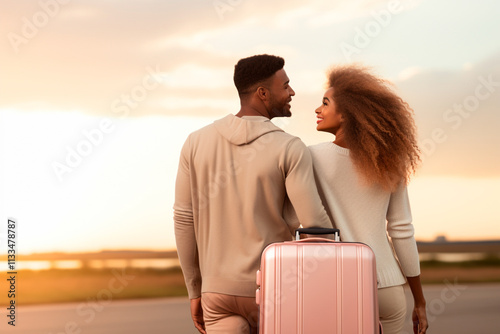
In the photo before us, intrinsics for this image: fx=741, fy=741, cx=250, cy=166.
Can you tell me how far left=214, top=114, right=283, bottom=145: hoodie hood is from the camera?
3479 mm

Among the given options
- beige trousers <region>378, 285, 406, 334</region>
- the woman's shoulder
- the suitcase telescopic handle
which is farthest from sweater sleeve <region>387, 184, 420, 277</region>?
the suitcase telescopic handle

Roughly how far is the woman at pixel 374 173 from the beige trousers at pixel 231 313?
1.88 ft

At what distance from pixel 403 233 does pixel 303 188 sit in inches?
25.7

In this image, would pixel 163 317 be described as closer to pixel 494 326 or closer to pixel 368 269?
pixel 494 326

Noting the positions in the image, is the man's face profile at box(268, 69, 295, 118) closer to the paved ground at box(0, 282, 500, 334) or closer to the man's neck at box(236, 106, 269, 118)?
the man's neck at box(236, 106, 269, 118)

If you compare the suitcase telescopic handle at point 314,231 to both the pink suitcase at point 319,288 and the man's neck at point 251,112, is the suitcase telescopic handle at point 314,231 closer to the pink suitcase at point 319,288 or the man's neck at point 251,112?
the pink suitcase at point 319,288

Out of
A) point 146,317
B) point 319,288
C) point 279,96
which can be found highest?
point 279,96

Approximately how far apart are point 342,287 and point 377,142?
789 mm

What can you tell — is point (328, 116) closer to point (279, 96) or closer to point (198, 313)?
point (279, 96)

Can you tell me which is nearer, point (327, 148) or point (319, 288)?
point (319, 288)

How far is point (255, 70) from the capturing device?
3619mm

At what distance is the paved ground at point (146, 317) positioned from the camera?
10.2 metres

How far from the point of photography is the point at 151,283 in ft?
59.4

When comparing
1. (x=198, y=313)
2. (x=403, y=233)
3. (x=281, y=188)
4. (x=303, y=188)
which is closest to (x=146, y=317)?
(x=198, y=313)
